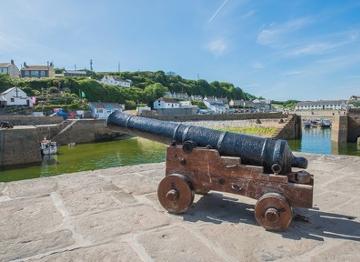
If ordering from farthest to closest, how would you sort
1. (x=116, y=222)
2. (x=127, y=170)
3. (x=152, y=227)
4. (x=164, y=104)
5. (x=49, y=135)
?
(x=164, y=104)
(x=49, y=135)
(x=127, y=170)
(x=116, y=222)
(x=152, y=227)

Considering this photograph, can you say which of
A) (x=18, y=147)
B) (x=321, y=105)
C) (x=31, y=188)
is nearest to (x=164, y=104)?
(x=18, y=147)

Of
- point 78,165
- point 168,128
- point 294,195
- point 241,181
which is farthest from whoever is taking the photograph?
point 78,165

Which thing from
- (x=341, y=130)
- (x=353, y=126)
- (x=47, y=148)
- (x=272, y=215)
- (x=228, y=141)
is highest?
(x=228, y=141)

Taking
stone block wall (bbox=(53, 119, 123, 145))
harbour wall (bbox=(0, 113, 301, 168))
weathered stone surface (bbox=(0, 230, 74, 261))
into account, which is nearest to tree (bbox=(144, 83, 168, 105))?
harbour wall (bbox=(0, 113, 301, 168))

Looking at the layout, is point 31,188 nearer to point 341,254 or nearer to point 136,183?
point 136,183

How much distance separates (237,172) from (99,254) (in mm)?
1551

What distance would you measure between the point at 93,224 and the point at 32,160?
2039cm

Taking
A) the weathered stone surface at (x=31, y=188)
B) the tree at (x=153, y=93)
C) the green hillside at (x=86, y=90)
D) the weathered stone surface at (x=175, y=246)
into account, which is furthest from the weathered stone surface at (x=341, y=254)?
the tree at (x=153, y=93)

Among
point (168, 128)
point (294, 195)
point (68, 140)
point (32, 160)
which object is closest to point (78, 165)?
point (32, 160)

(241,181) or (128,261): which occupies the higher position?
(241,181)

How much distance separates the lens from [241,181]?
3146 mm

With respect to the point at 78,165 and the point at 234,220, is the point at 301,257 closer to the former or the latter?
the point at 234,220

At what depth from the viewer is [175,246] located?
2531 mm

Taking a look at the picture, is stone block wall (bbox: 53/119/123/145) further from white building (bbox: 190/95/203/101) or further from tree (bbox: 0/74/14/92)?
white building (bbox: 190/95/203/101)
